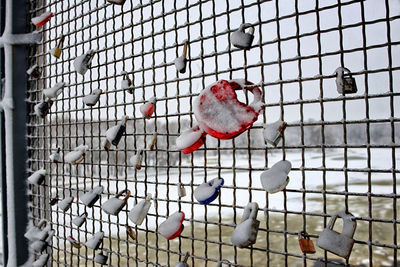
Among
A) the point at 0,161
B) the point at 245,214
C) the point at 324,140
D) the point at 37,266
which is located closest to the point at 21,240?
the point at 37,266

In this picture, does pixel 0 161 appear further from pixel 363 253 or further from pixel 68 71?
pixel 363 253

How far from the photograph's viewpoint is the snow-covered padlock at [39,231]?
70 centimetres

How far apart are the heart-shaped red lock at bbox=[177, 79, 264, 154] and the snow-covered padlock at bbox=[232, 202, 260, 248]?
Result: 109mm

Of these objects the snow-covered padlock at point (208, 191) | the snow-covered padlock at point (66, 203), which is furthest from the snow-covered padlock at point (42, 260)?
the snow-covered padlock at point (208, 191)

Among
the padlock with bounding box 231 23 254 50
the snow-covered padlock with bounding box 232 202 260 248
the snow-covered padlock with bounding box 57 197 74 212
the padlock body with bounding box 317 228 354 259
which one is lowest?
the snow-covered padlock with bounding box 57 197 74 212

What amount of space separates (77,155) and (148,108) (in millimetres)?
208

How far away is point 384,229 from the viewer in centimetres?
393

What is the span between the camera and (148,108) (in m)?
0.52

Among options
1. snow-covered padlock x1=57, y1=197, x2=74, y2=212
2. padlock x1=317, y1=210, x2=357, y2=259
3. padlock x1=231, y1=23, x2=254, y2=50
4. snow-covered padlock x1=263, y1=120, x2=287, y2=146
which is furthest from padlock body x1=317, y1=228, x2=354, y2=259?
snow-covered padlock x1=57, y1=197, x2=74, y2=212

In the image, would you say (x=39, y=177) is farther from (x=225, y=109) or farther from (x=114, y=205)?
(x=225, y=109)

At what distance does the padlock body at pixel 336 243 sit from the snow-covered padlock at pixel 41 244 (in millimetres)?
607

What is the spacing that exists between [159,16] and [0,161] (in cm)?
56

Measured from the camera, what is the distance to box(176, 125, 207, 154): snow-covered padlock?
452mm

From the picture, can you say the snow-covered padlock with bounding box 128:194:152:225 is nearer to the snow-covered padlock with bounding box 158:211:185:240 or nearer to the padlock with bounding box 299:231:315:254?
the snow-covered padlock with bounding box 158:211:185:240
